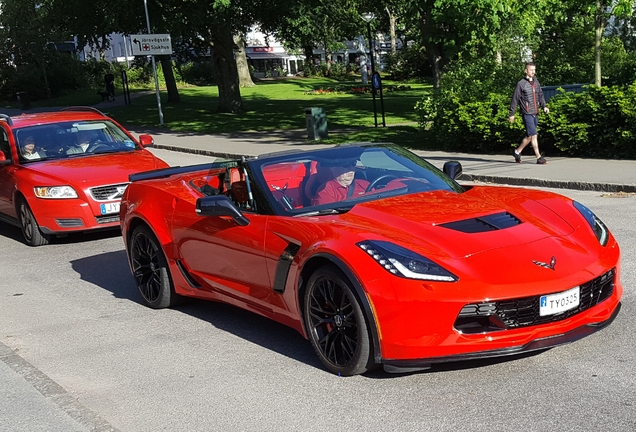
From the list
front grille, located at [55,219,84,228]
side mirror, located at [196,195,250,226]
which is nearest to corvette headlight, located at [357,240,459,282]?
side mirror, located at [196,195,250,226]

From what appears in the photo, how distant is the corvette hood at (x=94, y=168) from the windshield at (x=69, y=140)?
0.24 meters

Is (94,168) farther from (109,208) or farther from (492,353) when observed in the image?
(492,353)

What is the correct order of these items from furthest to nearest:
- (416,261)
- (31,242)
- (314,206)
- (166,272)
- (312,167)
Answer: (31,242)
(166,272)
(312,167)
(314,206)
(416,261)

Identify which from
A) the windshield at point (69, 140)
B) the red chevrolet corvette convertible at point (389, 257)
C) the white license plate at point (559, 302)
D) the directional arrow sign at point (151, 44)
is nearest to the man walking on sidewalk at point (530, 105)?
the windshield at point (69, 140)

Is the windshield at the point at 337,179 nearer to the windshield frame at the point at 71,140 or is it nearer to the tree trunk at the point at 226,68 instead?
the windshield frame at the point at 71,140

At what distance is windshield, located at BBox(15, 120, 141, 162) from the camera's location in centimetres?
1229

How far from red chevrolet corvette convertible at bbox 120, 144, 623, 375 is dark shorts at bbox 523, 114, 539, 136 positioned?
31.8ft

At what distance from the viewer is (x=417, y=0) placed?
22.2 m

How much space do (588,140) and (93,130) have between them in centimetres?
945

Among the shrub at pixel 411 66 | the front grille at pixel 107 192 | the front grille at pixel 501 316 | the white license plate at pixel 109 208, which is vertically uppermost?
the front grille at pixel 501 316

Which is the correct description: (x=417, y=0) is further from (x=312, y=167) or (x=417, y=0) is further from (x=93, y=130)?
(x=312, y=167)

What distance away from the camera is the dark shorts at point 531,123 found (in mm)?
16203

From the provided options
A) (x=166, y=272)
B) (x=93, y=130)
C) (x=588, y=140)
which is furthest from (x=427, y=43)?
(x=166, y=272)

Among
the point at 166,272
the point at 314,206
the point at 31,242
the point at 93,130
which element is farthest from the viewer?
the point at 93,130
